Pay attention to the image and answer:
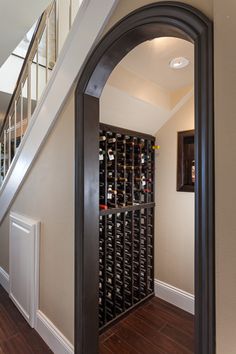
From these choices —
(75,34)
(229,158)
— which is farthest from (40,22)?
(229,158)

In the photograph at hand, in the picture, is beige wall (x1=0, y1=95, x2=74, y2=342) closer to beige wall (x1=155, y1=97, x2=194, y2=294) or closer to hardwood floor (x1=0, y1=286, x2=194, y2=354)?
hardwood floor (x1=0, y1=286, x2=194, y2=354)

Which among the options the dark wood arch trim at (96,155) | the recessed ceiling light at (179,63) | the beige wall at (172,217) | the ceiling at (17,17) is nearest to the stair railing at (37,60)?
the ceiling at (17,17)

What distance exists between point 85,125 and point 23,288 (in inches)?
60.9

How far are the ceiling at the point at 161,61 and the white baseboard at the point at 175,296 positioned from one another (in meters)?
1.98

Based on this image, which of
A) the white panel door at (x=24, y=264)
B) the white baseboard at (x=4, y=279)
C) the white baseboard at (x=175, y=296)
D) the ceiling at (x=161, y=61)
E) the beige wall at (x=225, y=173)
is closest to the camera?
the beige wall at (x=225, y=173)

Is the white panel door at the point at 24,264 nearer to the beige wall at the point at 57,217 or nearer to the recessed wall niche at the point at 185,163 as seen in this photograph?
the beige wall at the point at 57,217

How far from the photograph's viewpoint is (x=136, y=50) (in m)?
1.35

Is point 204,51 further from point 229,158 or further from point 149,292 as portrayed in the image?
point 149,292

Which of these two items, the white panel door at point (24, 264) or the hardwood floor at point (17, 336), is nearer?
the hardwood floor at point (17, 336)

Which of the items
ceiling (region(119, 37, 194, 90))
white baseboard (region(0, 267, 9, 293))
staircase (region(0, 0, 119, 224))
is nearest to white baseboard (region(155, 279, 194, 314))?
white baseboard (region(0, 267, 9, 293))

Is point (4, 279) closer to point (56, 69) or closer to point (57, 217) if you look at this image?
point (57, 217)

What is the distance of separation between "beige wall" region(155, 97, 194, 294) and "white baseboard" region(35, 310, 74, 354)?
47.2 inches

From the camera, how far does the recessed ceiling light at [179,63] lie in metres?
1.44

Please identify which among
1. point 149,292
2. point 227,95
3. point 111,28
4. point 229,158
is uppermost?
point 111,28
